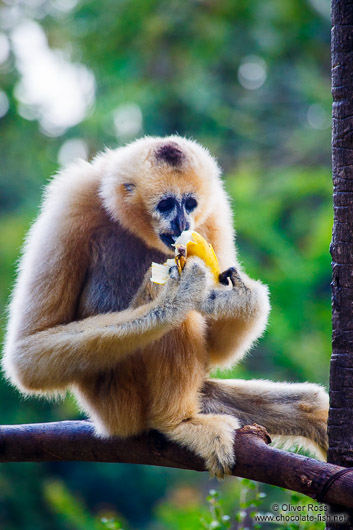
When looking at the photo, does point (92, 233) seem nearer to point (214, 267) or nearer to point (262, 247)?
point (214, 267)

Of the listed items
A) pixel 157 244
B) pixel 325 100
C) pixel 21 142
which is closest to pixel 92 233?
pixel 157 244

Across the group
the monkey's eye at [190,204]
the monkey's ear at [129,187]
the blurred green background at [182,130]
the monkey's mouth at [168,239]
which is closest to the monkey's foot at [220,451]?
the monkey's mouth at [168,239]

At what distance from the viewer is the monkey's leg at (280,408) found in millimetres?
4625

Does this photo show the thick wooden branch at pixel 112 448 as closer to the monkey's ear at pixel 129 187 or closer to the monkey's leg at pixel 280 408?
the monkey's leg at pixel 280 408

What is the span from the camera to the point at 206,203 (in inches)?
193

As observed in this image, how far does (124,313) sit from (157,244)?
2.57 feet

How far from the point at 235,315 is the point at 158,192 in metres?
1.11

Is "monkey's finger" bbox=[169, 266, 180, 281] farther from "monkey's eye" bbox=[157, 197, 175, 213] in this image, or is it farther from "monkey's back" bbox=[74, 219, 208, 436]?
"monkey's eye" bbox=[157, 197, 175, 213]

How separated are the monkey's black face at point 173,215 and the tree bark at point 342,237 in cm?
134

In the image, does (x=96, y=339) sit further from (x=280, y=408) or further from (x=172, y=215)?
→ (x=280, y=408)

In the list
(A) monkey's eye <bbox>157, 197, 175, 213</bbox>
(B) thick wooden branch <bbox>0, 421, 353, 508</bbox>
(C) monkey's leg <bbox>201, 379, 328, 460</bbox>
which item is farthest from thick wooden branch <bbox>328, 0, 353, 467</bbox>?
(A) monkey's eye <bbox>157, 197, 175, 213</bbox>

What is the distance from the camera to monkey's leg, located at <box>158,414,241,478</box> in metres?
4.02

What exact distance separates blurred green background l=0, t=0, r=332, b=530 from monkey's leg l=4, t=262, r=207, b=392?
655 cm

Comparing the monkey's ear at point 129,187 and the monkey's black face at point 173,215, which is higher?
the monkey's ear at point 129,187
